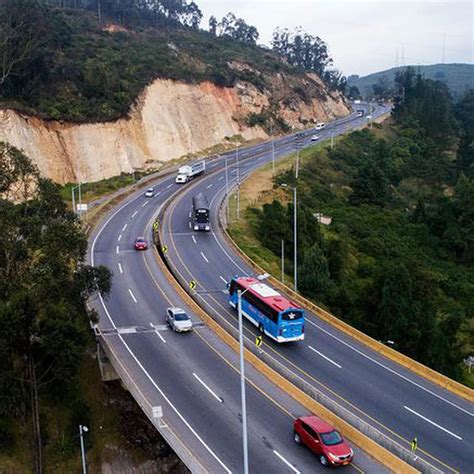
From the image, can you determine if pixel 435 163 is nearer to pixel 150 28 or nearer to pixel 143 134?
pixel 143 134

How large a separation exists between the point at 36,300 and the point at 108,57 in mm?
86448

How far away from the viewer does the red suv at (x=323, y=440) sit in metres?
22.7

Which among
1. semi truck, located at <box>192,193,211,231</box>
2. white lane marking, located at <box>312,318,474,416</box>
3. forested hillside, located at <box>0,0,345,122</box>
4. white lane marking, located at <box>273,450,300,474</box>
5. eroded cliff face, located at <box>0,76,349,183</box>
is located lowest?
white lane marking, located at <box>312,318,474,416</box>

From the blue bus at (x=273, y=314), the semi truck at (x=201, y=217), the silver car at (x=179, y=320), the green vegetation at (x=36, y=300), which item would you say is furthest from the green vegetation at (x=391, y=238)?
the green vegetation at (x=36, y=300)

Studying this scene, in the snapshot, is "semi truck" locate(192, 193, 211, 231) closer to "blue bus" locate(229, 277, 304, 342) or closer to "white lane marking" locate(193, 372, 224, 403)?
"blue bus" locate(229, 277, 304, 342)

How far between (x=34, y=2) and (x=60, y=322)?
218 ft

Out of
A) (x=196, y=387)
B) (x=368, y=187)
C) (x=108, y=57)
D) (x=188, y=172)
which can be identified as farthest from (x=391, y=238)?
(x=108, y=57)

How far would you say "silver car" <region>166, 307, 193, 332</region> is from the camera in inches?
1375

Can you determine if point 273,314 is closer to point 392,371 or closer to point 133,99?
point 392,371

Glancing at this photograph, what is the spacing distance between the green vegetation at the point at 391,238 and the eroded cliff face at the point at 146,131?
2093 centimetres

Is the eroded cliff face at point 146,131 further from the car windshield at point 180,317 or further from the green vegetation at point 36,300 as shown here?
the green vegetation at point 36,300

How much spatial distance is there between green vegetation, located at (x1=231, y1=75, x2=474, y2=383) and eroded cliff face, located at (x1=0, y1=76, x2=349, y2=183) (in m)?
20.9

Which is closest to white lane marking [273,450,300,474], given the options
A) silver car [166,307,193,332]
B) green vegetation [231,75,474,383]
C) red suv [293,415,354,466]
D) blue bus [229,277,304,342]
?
red suv [293,415,354,466]

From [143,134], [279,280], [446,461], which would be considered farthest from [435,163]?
[446,461]
